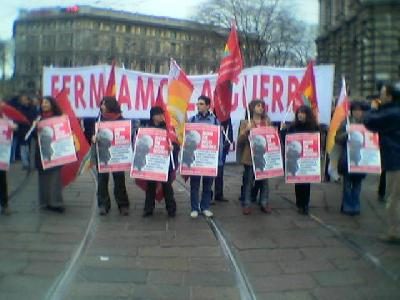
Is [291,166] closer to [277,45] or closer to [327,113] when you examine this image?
[327,113]

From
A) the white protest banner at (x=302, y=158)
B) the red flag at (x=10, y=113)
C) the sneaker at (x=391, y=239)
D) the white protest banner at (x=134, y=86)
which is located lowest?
the sneaker at (x=391, y=239)

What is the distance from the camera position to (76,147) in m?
8.97

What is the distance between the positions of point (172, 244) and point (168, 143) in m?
1.89

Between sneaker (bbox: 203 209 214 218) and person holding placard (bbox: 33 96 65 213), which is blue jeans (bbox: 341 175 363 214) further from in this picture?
person holding placard (bbox: 33 96 65 213)

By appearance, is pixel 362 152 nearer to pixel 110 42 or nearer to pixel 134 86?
pixel 134 86

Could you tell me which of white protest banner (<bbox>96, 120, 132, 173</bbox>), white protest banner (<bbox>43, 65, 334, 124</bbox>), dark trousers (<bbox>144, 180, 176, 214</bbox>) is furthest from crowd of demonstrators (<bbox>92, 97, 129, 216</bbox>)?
white protest banner (<bbox>43, 65, 334, 124</bbox>)

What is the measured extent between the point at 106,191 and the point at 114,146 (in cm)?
70

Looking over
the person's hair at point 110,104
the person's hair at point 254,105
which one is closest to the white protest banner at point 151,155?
the person's hair at point 110,104

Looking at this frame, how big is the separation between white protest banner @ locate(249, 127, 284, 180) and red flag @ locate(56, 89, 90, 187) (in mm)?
2592

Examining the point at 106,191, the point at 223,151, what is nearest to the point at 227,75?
the point at 223,151

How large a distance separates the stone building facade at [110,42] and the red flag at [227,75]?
11647 millimetres

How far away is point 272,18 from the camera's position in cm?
4388

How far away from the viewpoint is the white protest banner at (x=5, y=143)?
27.1 feet

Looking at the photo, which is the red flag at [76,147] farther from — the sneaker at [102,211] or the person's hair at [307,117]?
the person's hair at [307,117]
